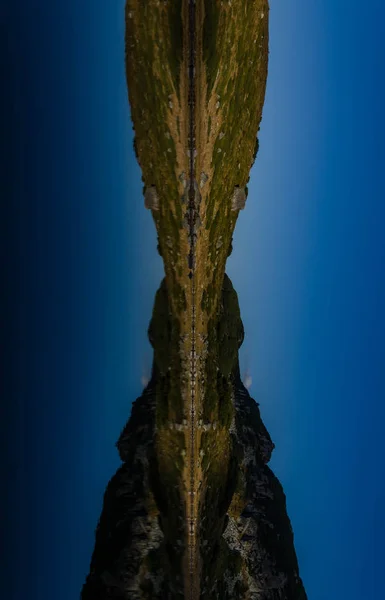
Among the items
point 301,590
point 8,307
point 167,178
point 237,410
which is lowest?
point 301,590

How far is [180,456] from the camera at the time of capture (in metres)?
1.72

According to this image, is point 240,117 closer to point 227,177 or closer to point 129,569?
point 227,177

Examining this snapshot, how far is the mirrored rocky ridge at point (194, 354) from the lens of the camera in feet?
4.92

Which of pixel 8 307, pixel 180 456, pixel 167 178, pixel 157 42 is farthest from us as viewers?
pixel 8 307

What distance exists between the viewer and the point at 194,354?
170cm

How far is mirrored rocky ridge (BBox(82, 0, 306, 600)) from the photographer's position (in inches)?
59.1

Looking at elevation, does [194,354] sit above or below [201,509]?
above

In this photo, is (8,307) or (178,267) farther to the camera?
(8,307)

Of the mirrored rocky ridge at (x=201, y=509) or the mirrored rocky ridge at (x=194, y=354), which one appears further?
the mirrored rocky ridge at (x=201, y=509)

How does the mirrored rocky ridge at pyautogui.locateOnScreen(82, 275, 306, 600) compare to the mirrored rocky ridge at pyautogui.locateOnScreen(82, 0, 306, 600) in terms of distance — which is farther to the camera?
the mirrored rocky ridge at pyautogui.locateOnScreen(82, 275, 306, 600)

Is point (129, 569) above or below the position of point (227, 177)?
below

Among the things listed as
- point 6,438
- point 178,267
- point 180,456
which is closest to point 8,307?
point 6,438

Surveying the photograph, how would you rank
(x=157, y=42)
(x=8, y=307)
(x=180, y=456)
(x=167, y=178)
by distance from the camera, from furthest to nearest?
1. (x=8, y=307)
2. (x=180, y=456)
3. (x=167, y=178)
4. (x=157, y=42)

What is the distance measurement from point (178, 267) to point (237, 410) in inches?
23.6
